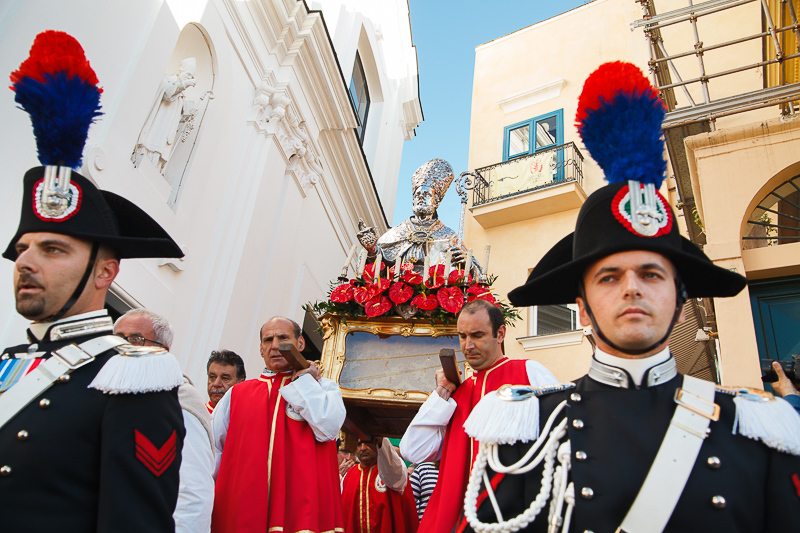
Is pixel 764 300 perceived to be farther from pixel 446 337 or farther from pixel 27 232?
pixel 27 232

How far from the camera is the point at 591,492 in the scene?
5.08 feet

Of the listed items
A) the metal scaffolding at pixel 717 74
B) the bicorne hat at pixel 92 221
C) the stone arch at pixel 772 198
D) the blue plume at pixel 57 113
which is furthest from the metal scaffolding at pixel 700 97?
the blue plume at pixel 57 113

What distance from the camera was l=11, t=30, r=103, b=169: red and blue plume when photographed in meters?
2.18

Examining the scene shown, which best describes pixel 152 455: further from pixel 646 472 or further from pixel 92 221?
pixel 646 472

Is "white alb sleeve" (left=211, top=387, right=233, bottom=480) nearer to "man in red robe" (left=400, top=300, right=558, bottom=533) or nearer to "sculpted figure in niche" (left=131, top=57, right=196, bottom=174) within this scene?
"man in red robe" (left=400, top=300, right=558, bottom=533)

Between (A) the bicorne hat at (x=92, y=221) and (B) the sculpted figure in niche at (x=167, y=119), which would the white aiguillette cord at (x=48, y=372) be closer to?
(A) the bicorne hat at (x=92, y=221)

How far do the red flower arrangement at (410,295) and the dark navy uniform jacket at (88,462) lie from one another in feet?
7.99

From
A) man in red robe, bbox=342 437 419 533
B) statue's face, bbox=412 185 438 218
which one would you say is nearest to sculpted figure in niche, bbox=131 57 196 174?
statue's face, bbox=412 185 438 218

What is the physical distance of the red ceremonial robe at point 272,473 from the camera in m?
3.06

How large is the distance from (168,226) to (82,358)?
14.7ft

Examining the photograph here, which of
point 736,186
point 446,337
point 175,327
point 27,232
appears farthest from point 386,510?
point 736,186

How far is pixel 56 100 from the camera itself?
7.16 ft

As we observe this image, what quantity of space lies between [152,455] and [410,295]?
2.56 metres

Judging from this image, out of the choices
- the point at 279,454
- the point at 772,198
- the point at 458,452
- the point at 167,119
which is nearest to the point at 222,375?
the point at 279,454
